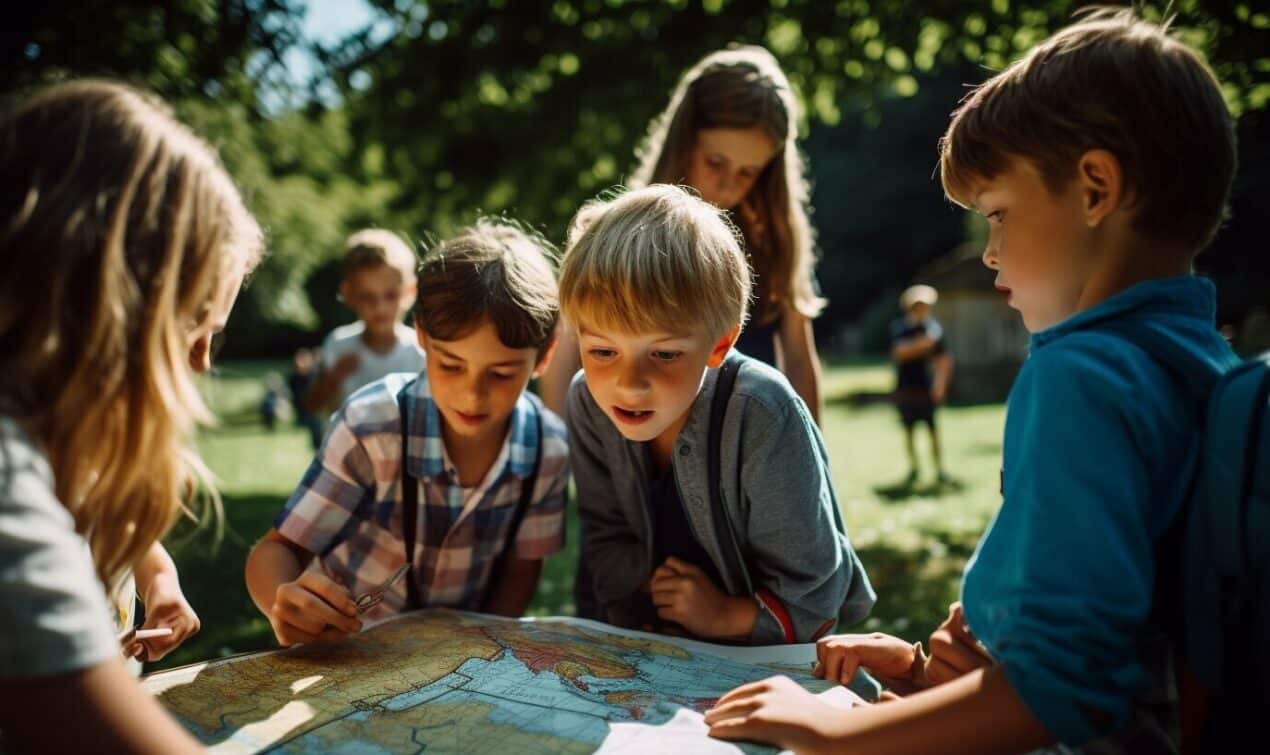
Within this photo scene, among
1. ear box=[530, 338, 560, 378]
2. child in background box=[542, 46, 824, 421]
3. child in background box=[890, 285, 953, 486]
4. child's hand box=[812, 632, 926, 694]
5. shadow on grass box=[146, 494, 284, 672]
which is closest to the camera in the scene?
child's hand box=[812, 632, 926, 694]

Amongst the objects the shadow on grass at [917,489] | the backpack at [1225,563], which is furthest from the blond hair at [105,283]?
the shadow on grass at [917,489]

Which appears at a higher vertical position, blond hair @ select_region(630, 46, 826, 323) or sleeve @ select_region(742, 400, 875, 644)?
blond hair @ select_region(630, 46, 826, 323)

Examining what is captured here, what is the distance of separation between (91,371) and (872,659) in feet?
4.94

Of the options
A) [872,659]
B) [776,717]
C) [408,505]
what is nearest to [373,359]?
[408,505]

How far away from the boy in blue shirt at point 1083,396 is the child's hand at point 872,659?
0.34m

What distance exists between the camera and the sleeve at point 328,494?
2486 millimetres

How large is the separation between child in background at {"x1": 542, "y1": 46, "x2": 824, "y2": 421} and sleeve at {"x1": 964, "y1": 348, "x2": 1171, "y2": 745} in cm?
198

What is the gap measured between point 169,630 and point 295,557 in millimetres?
465

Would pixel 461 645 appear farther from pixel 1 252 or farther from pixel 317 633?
pixel 1 252

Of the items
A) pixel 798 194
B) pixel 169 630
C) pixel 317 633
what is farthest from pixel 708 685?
pixel 798 194

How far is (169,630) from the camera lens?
2.09m

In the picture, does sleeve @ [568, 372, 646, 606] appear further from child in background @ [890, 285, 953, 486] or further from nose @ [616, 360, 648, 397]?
child in background @ [890, 285, 953, 486]

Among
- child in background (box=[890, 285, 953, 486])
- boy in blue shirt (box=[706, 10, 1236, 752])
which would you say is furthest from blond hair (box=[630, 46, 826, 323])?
child in background (box=[890, 285, 953, 486])

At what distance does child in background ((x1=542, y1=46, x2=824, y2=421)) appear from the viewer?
3309 mm
